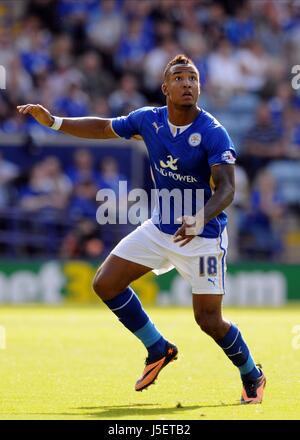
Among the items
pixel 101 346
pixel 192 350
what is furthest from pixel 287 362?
pixel 101 346

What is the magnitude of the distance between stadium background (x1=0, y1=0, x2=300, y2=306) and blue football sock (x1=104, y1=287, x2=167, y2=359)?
10.3m

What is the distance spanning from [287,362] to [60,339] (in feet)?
11.2

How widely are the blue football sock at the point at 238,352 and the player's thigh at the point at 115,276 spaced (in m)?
0.90

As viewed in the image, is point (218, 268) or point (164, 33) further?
point (164, 33)

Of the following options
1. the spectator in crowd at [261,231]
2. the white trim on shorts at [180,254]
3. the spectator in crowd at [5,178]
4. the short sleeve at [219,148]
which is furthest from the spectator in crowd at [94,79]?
the short sleeve at [219,148]

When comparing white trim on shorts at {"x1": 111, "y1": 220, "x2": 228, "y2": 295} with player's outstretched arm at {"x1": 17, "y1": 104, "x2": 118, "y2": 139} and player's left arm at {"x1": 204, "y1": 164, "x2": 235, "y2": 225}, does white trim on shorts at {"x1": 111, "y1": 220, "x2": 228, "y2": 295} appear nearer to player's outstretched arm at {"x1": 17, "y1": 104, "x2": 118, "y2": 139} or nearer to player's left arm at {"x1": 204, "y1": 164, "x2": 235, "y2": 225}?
player's left arm at {"x1": 204, "y1": 164, "x2": 235, "y2": 225}

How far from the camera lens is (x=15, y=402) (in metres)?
8.31

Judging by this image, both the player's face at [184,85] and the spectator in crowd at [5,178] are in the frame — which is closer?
the player's face at [184,85]

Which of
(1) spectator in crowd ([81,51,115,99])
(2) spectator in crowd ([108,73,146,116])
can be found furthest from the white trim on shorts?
(1) spectator in crowd ([81,51,115,99])

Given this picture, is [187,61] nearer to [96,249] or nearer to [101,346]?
[101,346]

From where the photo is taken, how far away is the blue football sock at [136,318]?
8.97 m

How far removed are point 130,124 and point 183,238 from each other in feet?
4.84

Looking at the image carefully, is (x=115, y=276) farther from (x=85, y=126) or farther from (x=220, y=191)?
(x=85, y=126)

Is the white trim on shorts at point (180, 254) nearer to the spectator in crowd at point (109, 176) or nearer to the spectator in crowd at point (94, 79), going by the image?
the spectator in crowd at point (109, 176)
